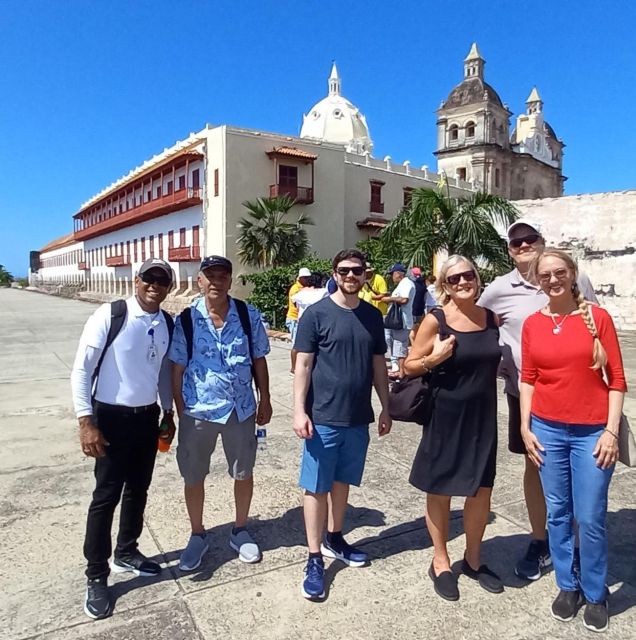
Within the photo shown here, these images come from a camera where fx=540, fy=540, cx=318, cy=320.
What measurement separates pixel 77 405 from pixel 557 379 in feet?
7.39

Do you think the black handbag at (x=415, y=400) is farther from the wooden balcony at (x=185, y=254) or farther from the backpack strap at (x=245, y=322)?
the wooden balcony at (x=185, y=254)

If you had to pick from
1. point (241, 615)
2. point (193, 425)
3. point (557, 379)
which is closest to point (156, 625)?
point (241, 615)

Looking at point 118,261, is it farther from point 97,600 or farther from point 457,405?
point 457,405

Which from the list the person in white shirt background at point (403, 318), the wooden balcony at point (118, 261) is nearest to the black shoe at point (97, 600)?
the person in white shirt background at point (403, 318)

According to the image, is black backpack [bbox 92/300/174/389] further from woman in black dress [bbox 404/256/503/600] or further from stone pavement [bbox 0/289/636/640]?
woman in black dress [bbox 404/256/503/600]

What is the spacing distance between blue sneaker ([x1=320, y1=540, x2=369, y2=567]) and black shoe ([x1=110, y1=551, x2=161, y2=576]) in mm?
910

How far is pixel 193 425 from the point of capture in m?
2.91

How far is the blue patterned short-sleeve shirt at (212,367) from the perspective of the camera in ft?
9.46

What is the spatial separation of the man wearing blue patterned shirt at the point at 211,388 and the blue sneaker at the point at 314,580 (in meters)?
0.39

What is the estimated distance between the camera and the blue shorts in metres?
2.84

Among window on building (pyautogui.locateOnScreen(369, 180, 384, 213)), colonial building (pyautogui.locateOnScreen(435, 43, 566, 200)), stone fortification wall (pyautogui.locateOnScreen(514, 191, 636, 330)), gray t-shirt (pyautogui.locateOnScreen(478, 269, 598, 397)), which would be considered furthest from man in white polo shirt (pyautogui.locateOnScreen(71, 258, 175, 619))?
colonial building (pyautogui.locateOnScreen(435, 43, 566, 200))

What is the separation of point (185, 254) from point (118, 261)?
15650 millimetres

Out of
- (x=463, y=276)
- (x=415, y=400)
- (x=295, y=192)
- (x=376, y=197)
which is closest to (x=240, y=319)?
(x=415, y=400)

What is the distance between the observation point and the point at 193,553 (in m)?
2.97
